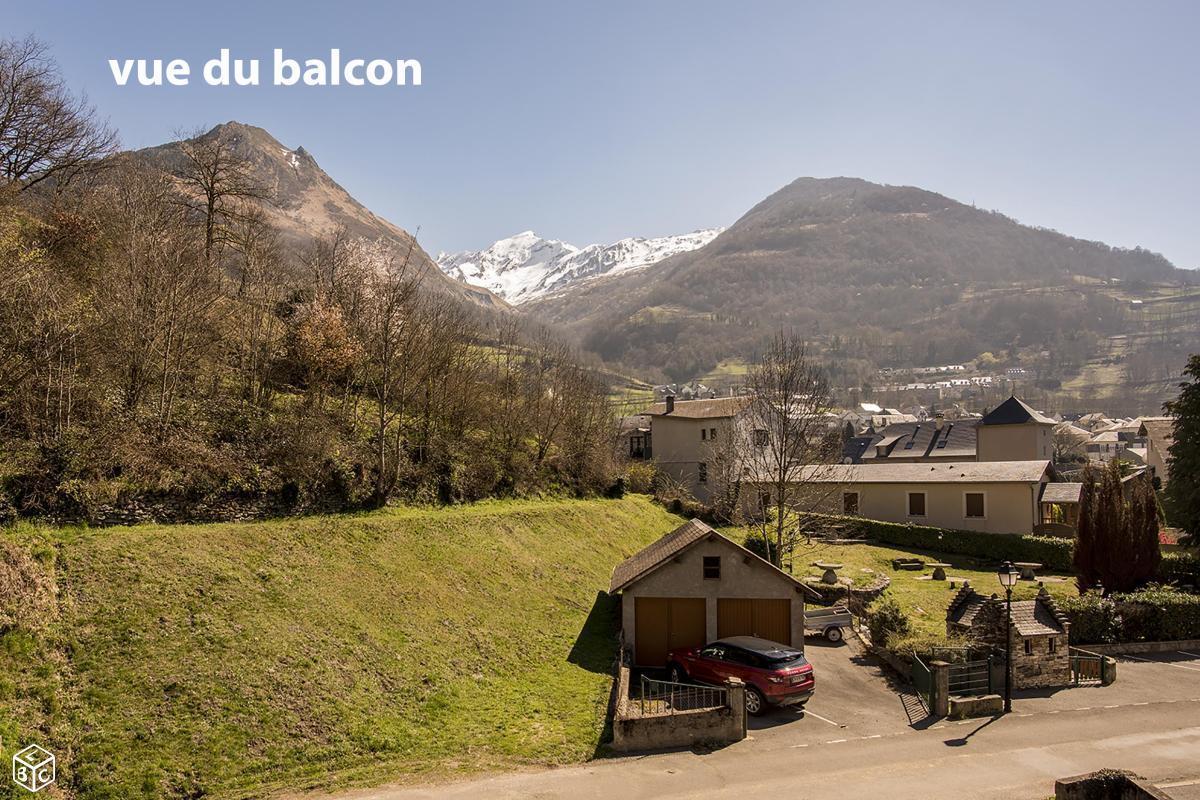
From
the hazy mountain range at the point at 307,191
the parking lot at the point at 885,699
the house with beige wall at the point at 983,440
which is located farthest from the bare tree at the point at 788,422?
the hazy mountain range at the point at 307,191

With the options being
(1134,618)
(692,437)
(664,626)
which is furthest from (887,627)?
(692,437)

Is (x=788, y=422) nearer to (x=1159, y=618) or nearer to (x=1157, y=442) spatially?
(x=1159, y=618)

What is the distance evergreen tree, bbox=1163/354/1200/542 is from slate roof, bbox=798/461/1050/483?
926 cm

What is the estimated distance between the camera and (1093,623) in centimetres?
2380

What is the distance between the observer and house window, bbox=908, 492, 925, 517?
4834 centimetres

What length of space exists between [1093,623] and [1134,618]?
2.11 m

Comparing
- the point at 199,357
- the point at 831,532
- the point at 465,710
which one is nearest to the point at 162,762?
the point at 465,710

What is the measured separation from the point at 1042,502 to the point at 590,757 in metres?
43.4

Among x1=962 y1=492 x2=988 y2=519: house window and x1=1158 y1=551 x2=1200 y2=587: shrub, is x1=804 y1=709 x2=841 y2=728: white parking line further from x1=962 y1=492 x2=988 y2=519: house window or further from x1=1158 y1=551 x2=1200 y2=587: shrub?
x1=962 y1=492 x2=988 y2=519: house window

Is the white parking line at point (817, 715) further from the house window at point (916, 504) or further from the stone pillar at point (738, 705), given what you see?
the house window at point (916, 504)

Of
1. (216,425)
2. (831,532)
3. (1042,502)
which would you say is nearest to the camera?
(216,425)

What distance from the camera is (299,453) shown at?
21688 mm

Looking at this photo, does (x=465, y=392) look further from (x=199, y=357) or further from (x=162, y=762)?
(x=162, y=762)

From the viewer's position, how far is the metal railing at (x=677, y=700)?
626 inches
